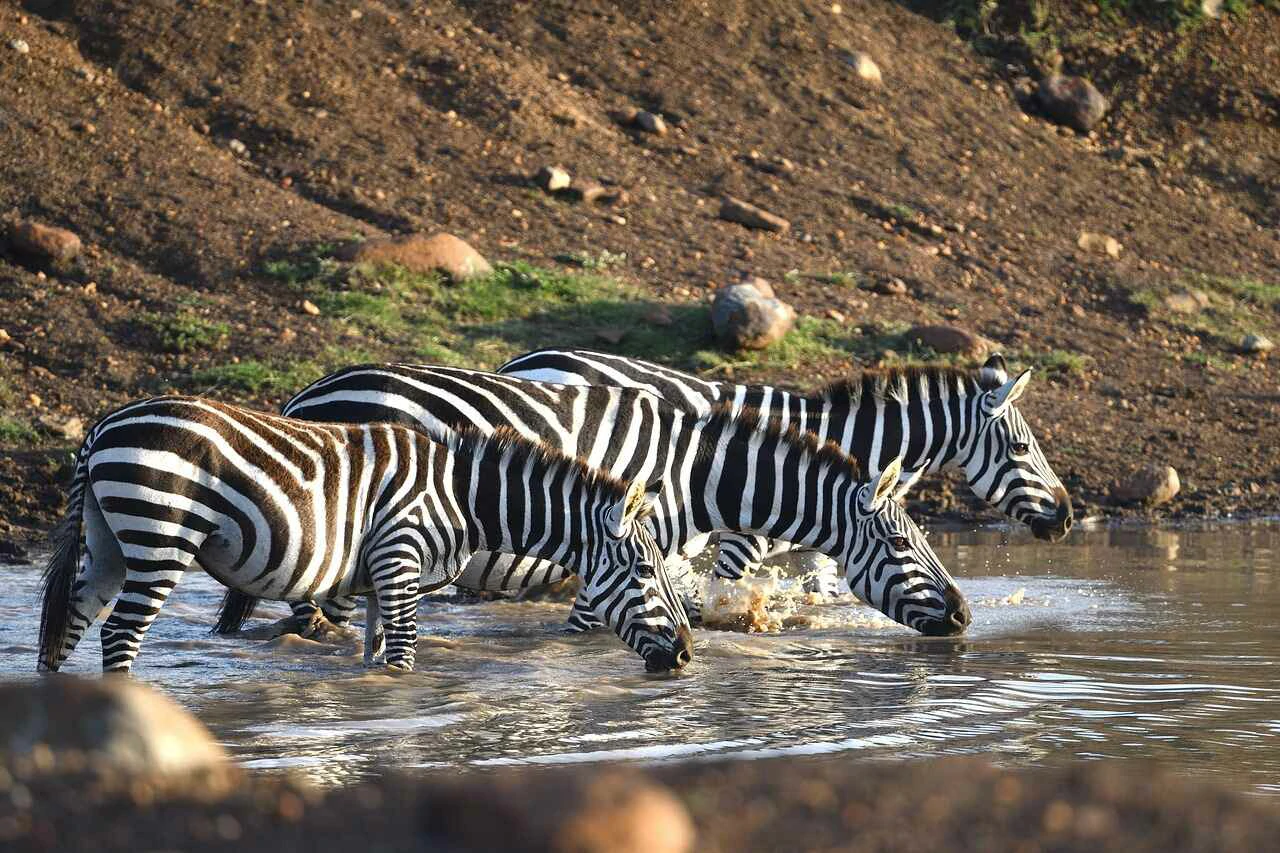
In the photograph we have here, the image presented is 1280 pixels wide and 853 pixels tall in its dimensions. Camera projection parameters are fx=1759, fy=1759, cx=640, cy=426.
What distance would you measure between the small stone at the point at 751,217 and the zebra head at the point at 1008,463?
7480 mm

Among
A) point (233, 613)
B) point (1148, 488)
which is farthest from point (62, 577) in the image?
point (1148, 488)

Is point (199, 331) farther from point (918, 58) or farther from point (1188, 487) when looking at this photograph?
point (918, 58)

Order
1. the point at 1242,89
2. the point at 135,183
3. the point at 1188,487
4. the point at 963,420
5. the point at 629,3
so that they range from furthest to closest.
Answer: the point at 1242,89, the point at 629,3, the point at 135,183, the point at 1188,487, the point at 963,420

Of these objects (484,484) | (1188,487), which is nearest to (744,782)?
(484,484)

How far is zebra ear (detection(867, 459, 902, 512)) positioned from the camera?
9.41m

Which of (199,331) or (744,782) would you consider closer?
(744,782)

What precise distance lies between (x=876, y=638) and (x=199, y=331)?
23.1ft

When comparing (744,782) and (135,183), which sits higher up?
(135,183)

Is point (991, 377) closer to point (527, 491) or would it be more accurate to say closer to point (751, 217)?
point (527, 491)

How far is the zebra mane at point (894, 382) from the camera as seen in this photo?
10.7 m

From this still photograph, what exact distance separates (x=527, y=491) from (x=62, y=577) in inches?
86.5

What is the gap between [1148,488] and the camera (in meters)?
14.0

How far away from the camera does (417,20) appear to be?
20.1m

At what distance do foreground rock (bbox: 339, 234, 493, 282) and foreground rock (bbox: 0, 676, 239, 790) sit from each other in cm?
1243
